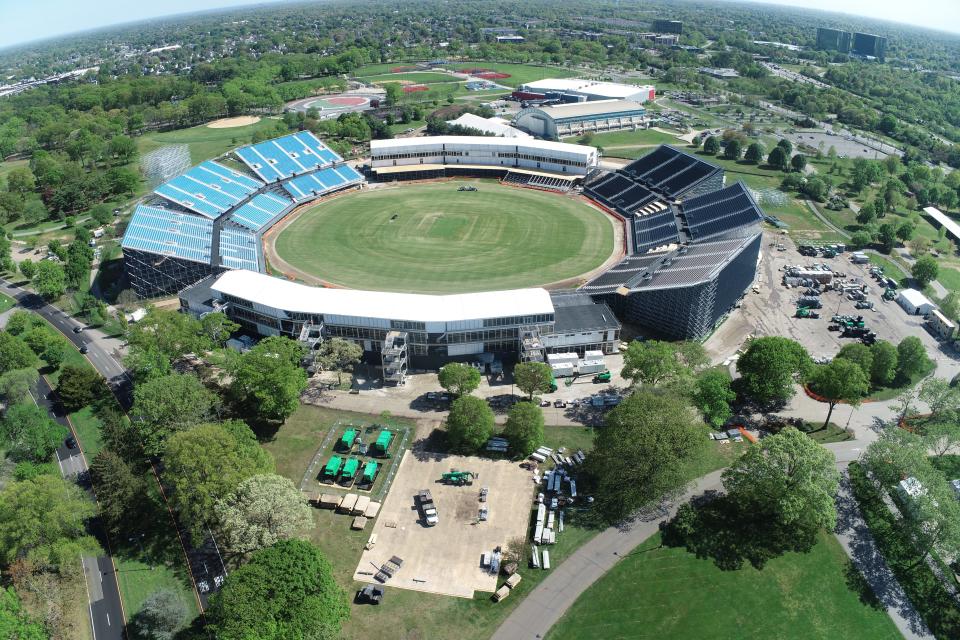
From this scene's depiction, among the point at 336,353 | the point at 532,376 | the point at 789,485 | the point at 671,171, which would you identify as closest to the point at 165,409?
the point at 336,353

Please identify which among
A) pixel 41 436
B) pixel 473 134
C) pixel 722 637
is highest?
pixel 473 134

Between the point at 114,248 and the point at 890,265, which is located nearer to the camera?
the point at 890,265

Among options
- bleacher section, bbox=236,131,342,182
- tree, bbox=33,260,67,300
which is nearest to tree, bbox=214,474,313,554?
tree, bbox=33,260,67,300

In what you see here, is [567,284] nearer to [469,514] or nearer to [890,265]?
[469,514]

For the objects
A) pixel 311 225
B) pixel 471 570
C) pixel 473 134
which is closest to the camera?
pixel 471 570

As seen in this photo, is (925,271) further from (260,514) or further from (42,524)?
(42,524)

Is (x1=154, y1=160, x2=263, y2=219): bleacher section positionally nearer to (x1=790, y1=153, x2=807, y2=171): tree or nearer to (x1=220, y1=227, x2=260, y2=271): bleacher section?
(x1=220, y1=227, x2=260, y2=271): bleacher section

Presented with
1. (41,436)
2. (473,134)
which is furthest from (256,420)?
(473,134)
